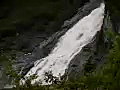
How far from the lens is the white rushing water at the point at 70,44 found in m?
7.62

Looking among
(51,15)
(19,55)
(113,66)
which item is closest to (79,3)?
(51,15)

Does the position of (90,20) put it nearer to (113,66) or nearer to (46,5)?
(46,5)

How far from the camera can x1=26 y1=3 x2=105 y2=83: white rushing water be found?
7.62m

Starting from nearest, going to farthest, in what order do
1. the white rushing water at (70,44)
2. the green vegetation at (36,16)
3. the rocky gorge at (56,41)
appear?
1. the rocky gorge at (56,41)
2. the white rushing water at (70,44)
3. the green vegetation at (36,16)

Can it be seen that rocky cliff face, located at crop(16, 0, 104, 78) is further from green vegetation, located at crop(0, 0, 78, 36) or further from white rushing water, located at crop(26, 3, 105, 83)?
green vegetation, located at crop(0, 0, 78, 36)

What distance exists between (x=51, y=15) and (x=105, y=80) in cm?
860

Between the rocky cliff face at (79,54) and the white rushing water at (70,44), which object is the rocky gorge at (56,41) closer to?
the rocky cliff face at (79,54)

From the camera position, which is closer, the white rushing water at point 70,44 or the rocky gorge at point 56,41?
the rocky gorge at point 56,41

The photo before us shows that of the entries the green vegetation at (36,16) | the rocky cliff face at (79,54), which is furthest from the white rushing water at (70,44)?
the green vegetation at (36,16)

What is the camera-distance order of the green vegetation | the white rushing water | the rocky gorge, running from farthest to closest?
the green vegetation, the white rushing water, the rocky gorge

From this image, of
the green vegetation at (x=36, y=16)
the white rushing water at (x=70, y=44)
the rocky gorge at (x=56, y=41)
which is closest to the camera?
the rocky gorge at (x=56, y=41)

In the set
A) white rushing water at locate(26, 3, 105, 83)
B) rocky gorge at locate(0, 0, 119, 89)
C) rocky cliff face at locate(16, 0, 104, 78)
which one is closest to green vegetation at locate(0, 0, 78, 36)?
rocky gorge at locate(0, 0, 119, 89)

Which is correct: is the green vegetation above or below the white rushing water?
above

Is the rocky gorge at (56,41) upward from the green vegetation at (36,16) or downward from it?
downward
